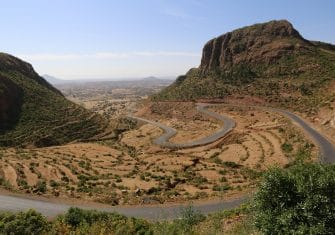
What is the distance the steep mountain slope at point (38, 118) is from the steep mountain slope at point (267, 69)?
1591 inches

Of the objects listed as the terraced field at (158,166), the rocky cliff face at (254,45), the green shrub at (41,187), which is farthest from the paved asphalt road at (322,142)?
the rocky cliff face at (254,45)

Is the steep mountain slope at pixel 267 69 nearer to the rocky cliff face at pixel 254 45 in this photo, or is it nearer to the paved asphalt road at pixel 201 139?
the rocky cliff face at pixel 254 45

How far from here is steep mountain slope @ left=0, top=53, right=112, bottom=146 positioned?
70500mm

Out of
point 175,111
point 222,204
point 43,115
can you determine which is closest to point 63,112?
point 43,115

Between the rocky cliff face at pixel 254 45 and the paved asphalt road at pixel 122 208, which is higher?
the rocky cliff face at pixel 254 45

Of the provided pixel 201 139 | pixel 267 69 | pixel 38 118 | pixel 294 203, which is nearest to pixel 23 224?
pixel 294 203

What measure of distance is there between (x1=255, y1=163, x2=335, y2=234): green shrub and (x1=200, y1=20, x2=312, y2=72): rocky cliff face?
10792 cm

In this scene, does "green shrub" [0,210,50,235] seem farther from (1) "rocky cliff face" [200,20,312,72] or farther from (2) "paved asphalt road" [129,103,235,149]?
(1) "rocky cliff face" [200,20,312,72]

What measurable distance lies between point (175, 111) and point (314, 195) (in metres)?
92.4

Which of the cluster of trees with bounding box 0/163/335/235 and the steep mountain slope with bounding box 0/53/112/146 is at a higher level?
the cluster of trees with bounding box 0/163/335/235

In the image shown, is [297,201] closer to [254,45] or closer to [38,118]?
[38,118]

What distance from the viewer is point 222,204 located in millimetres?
30609

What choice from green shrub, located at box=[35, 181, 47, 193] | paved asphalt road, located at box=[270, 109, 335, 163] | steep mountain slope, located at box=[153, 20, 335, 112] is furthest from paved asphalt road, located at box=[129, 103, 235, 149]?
green shrub, located at box=[35, 181, 47, 193]

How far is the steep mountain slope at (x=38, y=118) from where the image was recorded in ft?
231
